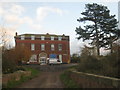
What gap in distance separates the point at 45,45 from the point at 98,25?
26.8 m

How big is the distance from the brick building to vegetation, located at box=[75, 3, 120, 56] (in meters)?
23.5

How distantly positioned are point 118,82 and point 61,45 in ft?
205

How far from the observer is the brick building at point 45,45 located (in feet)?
224

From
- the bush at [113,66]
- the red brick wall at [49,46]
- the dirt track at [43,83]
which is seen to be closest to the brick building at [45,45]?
the red brick wall at [49,46]

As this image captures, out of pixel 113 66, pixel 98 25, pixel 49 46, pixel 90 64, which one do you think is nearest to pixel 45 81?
pixel 90 64

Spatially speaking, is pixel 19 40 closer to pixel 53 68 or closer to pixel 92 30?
pixel 53 68

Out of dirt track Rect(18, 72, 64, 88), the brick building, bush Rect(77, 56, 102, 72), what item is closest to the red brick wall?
the brick building

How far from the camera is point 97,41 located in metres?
45.1

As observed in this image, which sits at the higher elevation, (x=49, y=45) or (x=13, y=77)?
(x=49, y=45)

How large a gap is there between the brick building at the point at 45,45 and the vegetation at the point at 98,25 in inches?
924

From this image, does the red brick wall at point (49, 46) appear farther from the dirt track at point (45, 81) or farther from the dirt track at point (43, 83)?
the dirt track at point (43, 83)

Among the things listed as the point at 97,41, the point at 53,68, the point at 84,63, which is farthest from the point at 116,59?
the point at 53,68

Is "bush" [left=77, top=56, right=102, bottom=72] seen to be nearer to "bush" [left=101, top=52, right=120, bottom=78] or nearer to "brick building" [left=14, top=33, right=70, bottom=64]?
"bush" [left=101, top=52, right=120, bottom=78]

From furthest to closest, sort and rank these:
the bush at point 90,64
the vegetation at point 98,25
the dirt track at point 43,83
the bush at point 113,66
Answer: the vegetation at point 98,25 → the dirt track at point 43,83 → the bush at point 90,64 → the bush at point 113,66
